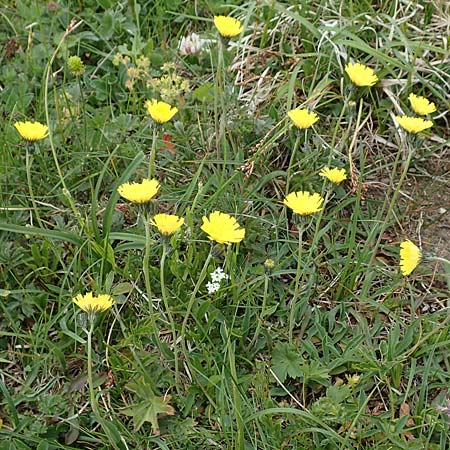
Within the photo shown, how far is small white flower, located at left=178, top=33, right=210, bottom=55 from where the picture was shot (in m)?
2.68

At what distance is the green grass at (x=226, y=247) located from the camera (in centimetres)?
176

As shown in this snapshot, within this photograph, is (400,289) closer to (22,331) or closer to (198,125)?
(198,125)

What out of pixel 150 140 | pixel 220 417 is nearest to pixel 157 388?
pixel 220 417

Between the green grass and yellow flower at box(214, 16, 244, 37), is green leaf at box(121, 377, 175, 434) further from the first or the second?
yellow flower at box(214, 16, 244, 37)

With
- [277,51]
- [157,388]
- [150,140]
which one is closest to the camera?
[157,388]

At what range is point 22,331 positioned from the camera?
1948mm

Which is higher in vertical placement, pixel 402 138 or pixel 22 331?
pixel 402 138

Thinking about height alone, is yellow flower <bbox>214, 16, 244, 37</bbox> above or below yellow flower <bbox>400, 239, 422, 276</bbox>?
above

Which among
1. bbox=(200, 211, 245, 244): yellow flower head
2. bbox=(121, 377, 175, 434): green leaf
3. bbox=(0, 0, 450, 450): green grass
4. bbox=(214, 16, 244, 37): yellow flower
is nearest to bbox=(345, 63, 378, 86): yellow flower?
bbox=(0, 0, 450, 450): green grass

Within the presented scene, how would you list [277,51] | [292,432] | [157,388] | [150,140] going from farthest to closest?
1. [277,51]
2. [150,140]
3. [157,388]
4. [292,432]

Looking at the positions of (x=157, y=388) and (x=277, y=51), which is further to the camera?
(x=277, y=51)

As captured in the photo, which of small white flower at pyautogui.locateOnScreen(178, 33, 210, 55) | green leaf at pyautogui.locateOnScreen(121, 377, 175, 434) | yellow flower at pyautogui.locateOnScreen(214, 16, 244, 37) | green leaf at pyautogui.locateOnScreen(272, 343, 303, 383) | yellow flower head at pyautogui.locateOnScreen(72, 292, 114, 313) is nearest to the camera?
yellow flower head at pyautogui.locateOnScreen(72, 292, 114, 313)

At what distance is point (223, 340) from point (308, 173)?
2.11 ft

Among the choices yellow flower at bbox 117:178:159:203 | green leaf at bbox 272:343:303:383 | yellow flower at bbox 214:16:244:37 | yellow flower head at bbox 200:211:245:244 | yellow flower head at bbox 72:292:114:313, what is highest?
yellow flower at bbox 214:16:244:37
